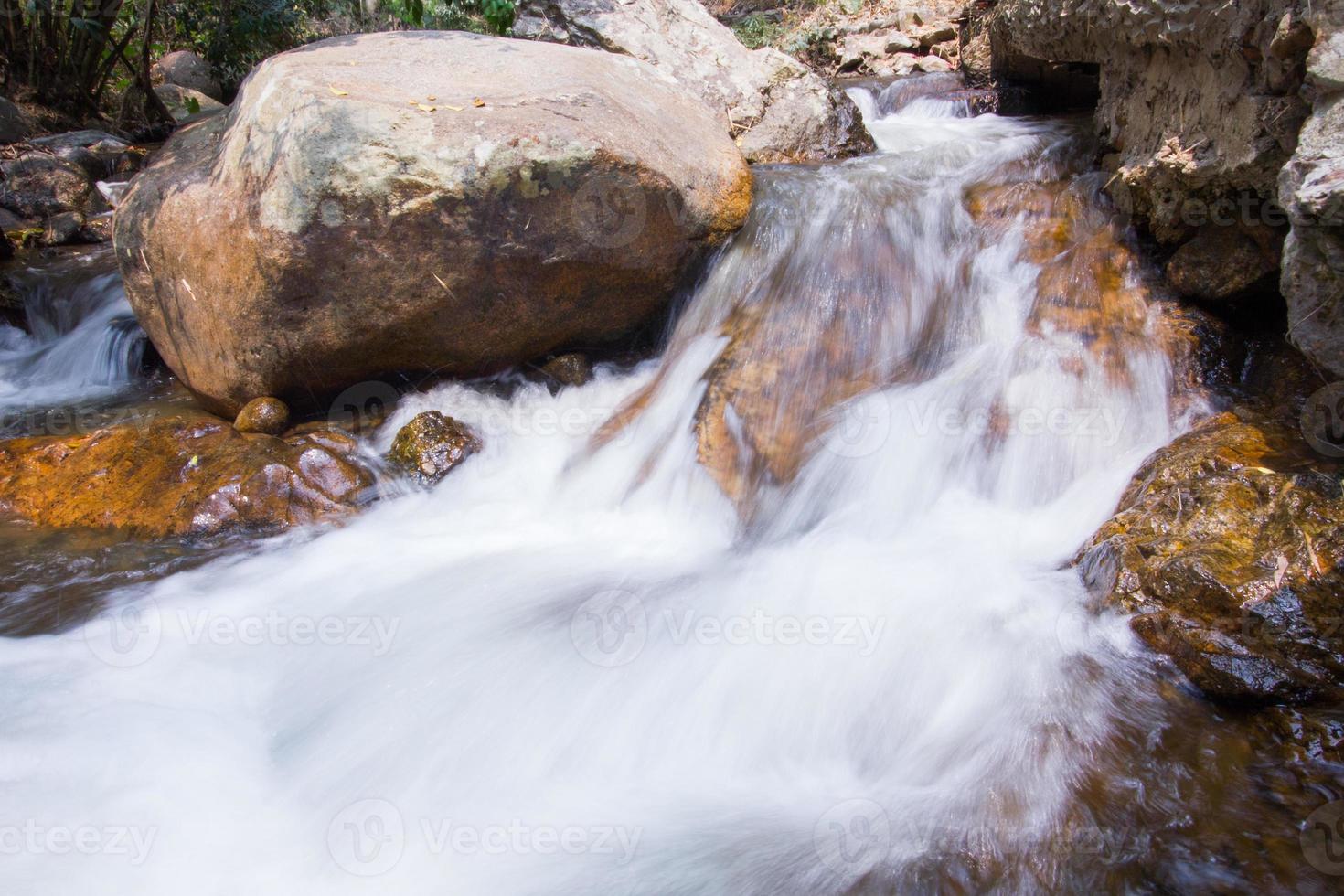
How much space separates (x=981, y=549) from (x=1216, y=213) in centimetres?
217

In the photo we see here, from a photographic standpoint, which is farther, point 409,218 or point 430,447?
point 430,447

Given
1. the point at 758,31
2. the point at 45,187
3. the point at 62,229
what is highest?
the point at 758,31

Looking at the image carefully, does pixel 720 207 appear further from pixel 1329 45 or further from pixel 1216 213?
pixel 1329 45

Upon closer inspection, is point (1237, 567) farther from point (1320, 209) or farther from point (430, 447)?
point (430, 447)

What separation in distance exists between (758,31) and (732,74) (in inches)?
367

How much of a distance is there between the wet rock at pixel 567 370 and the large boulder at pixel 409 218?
109 mm

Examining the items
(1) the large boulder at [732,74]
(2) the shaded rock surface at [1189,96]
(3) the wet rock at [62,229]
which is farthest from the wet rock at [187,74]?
(2) the shaded rock surface at [1189,96]

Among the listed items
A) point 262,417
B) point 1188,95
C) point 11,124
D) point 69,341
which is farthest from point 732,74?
point 11,124

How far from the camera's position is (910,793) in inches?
96.0

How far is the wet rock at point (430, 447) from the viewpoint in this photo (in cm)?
436

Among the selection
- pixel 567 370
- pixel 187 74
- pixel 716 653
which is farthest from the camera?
pixel 187 74

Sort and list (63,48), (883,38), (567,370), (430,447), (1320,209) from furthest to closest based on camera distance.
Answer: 1. (883,38)
2. (63,48)
3. (567,370)
4. (430,447)
5. (1320,209)

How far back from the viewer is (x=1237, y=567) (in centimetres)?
263

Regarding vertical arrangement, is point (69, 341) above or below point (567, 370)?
below
